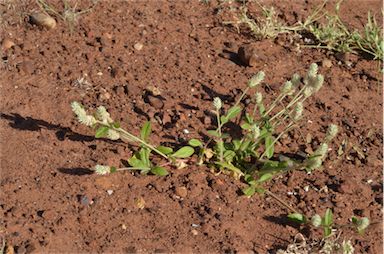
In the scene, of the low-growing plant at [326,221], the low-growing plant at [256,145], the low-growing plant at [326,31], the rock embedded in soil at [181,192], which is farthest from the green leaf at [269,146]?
the low-growing plant at [326,31]

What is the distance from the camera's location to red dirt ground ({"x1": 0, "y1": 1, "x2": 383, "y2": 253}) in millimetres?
2672

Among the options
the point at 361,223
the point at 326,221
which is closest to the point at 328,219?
the point at 326,221

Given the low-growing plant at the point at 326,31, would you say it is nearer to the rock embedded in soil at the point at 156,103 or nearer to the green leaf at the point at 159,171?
the rock embedded in soil at the point at 156,103

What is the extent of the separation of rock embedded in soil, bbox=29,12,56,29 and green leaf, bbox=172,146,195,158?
4.21 feet

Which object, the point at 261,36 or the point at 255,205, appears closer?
the point at 255,205

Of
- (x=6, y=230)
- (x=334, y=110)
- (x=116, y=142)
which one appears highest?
(x=334, y=110)

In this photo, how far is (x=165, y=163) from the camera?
290cm

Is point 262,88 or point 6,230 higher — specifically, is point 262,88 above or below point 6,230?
above

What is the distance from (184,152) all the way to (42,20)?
1328 millimetres

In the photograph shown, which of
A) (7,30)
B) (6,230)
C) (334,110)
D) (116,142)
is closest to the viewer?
(6,230)

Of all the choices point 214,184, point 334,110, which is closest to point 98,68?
point 214,184

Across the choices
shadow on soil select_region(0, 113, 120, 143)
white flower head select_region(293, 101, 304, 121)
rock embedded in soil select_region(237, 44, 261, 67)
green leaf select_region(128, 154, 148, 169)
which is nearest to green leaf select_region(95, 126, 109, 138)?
green leaf select_region(128, 154, 148, 169)

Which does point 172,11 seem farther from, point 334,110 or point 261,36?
point 334,110

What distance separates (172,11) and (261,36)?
1.88 ft
